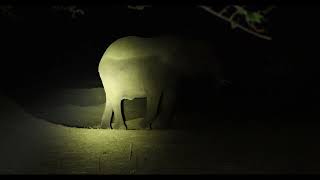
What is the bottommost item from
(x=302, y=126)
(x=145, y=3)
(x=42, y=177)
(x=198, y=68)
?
(x=302, y=126)

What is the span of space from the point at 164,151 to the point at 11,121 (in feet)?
12.0

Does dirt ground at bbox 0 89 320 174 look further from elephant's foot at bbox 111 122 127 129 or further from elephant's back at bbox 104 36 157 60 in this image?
elephant's back at bbox 104 36 157 60

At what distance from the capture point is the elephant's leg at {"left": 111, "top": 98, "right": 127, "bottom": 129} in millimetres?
10534

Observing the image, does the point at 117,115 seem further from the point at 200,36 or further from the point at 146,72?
the point at 200,36

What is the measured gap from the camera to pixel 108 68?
10.5m

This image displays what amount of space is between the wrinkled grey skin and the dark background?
157cm

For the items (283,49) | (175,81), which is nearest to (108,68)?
(175,81)

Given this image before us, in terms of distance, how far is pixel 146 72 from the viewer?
10398mm

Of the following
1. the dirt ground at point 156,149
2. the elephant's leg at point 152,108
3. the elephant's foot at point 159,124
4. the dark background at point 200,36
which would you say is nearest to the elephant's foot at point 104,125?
the dirt ground at point 156,149

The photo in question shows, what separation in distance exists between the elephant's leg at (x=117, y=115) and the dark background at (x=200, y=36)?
89.0 inches

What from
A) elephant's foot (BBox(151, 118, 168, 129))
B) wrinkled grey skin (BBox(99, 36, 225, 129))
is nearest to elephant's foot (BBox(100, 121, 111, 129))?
wrinkled grey skin (BBox(99, 36, 225, 129))

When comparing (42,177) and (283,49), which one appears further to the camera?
(283,49)

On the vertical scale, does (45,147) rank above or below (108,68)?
below

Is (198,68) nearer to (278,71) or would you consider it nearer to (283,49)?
(278,71)
